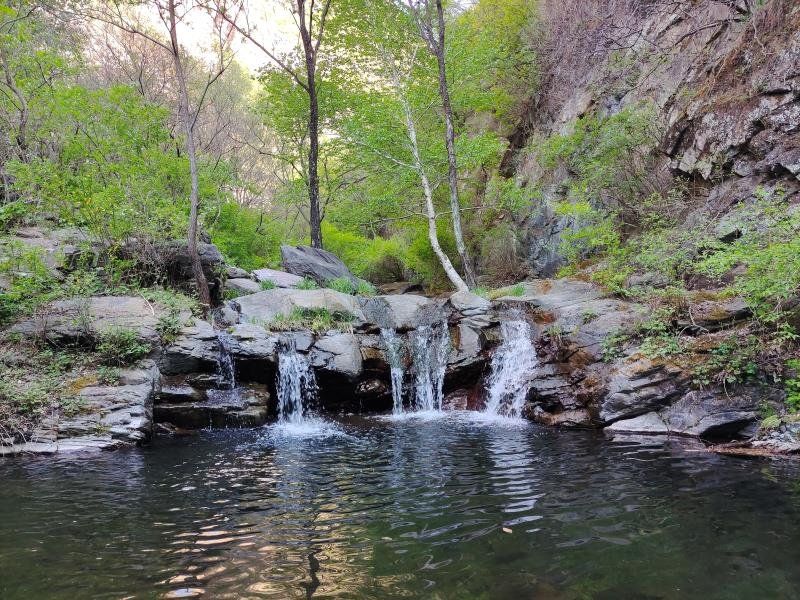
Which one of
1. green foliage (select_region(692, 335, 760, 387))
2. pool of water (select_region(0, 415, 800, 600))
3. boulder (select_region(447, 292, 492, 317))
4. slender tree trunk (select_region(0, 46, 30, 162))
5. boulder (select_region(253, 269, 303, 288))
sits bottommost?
pool of water (select_region(0, 415, 800, 600))

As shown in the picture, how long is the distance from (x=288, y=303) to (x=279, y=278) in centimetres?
292

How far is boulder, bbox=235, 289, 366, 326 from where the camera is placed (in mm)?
11141

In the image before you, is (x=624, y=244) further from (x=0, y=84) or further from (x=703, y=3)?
(x=0, y=84)

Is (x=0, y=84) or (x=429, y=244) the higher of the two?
(x=0, y=84)

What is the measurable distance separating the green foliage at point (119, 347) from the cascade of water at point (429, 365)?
5.34 metres

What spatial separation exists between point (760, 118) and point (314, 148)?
12271mm

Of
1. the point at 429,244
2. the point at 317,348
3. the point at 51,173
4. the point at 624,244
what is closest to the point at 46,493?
the point at 317,348

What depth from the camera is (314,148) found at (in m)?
16.7

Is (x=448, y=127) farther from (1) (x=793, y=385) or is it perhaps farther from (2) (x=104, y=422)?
(2) (x=104, y=422)

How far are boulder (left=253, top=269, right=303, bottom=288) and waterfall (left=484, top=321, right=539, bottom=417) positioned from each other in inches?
241

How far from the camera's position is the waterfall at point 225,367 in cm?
938

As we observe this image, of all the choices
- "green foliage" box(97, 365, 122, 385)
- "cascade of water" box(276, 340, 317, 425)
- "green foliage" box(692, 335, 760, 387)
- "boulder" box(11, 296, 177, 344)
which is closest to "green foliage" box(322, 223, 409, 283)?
"cascade of water" box(276, 340, 317, 425)

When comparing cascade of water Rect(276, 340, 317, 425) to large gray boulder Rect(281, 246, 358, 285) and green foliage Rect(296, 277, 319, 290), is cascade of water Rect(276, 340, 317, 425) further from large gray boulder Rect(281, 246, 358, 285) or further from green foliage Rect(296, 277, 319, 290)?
large gray boulder Rect(281, 246, 358, 285)

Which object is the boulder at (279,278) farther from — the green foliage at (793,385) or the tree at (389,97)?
the green foliage at (793,385)
